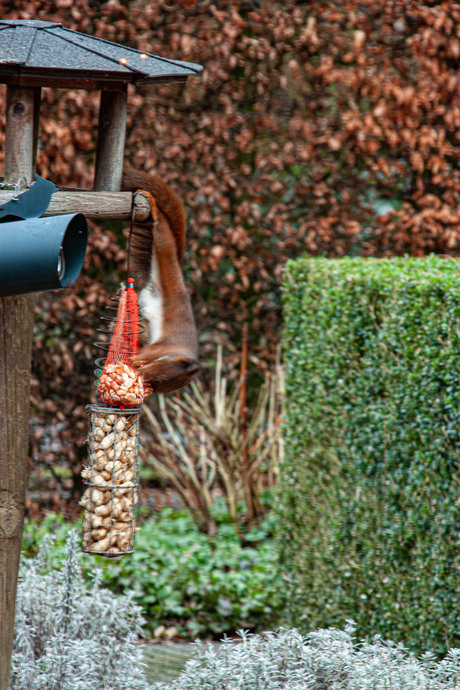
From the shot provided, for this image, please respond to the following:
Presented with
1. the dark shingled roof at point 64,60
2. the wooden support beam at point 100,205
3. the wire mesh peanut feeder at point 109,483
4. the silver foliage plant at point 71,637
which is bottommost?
the silver foliage plant at point 71,637

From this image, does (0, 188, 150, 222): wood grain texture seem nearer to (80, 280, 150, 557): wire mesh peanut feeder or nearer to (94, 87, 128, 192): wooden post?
(94, 87, 128, 192): wooden post

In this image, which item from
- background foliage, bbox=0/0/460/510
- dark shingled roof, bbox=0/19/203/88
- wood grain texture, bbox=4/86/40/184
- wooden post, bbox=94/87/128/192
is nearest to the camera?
dark shingled roof, bbox=0/19/203/88

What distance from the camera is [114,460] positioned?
7.78ft

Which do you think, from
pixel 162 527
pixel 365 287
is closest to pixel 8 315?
pixel 365 287

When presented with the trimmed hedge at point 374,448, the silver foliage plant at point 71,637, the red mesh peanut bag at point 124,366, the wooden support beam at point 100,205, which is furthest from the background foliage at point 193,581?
the wooden support beam at point 100,205

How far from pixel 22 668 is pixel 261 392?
2.85 metres

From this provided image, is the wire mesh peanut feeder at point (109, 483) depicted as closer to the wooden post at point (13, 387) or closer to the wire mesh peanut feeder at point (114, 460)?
the wire mesh peanut feeder at point (114, 460)

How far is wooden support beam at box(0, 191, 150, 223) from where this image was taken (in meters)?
2.30

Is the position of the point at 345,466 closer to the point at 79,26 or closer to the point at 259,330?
the point at 259,330

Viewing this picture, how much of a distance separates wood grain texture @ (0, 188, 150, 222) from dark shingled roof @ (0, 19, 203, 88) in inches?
12.3

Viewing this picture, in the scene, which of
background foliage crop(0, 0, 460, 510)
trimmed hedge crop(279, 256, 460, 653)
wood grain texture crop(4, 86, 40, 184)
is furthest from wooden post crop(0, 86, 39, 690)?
background foliage crop(0, 0, 460, 510)

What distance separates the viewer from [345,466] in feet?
12.7

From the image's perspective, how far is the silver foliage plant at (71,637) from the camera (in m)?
2.98

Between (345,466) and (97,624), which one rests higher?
(345,466)
